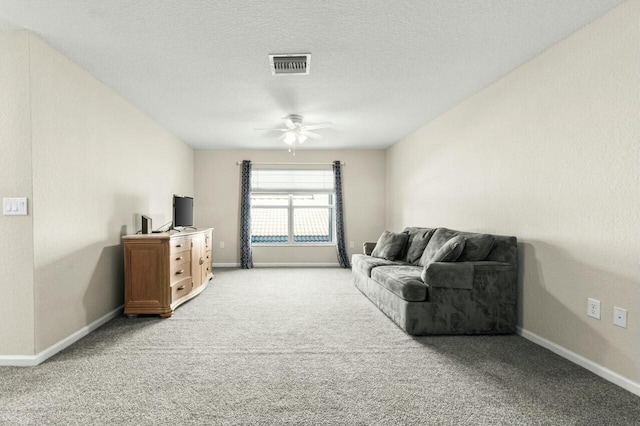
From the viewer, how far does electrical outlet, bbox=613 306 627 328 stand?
212cm

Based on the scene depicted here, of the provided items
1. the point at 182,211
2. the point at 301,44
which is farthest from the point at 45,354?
the point at 301,44

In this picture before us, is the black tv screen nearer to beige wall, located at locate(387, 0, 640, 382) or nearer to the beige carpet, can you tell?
the beige carpet

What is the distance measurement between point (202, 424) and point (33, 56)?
2.80 metres

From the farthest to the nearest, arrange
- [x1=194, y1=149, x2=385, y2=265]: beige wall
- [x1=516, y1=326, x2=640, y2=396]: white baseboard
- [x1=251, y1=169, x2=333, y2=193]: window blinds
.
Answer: [x1=251, y1=169, x2=333, y2=193]: window blinds, [x1=194, y1=149, x2=385, y2=265]: beige wall, [x1=516, y1=326, x2=640, y2=396]: white baseboard

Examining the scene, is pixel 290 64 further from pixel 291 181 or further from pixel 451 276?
pixel 291 181

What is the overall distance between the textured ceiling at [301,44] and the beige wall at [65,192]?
0.88 feet

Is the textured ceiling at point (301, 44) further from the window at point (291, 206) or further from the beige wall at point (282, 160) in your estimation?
the window at point (291, 206)

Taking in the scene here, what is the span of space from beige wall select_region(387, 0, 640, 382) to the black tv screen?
3717mm

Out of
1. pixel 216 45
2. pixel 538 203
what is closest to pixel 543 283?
pixel 538 203

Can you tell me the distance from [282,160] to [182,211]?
2.73 metres

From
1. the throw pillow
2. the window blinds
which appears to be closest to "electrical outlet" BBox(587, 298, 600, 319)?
the throw pillow

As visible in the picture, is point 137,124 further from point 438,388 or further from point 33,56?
point 438,388

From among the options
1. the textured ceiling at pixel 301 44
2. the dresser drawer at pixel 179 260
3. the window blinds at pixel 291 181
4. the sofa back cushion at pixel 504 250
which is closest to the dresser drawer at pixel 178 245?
the dresser drawer at pixel 179 260

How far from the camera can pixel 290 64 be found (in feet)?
9.75
